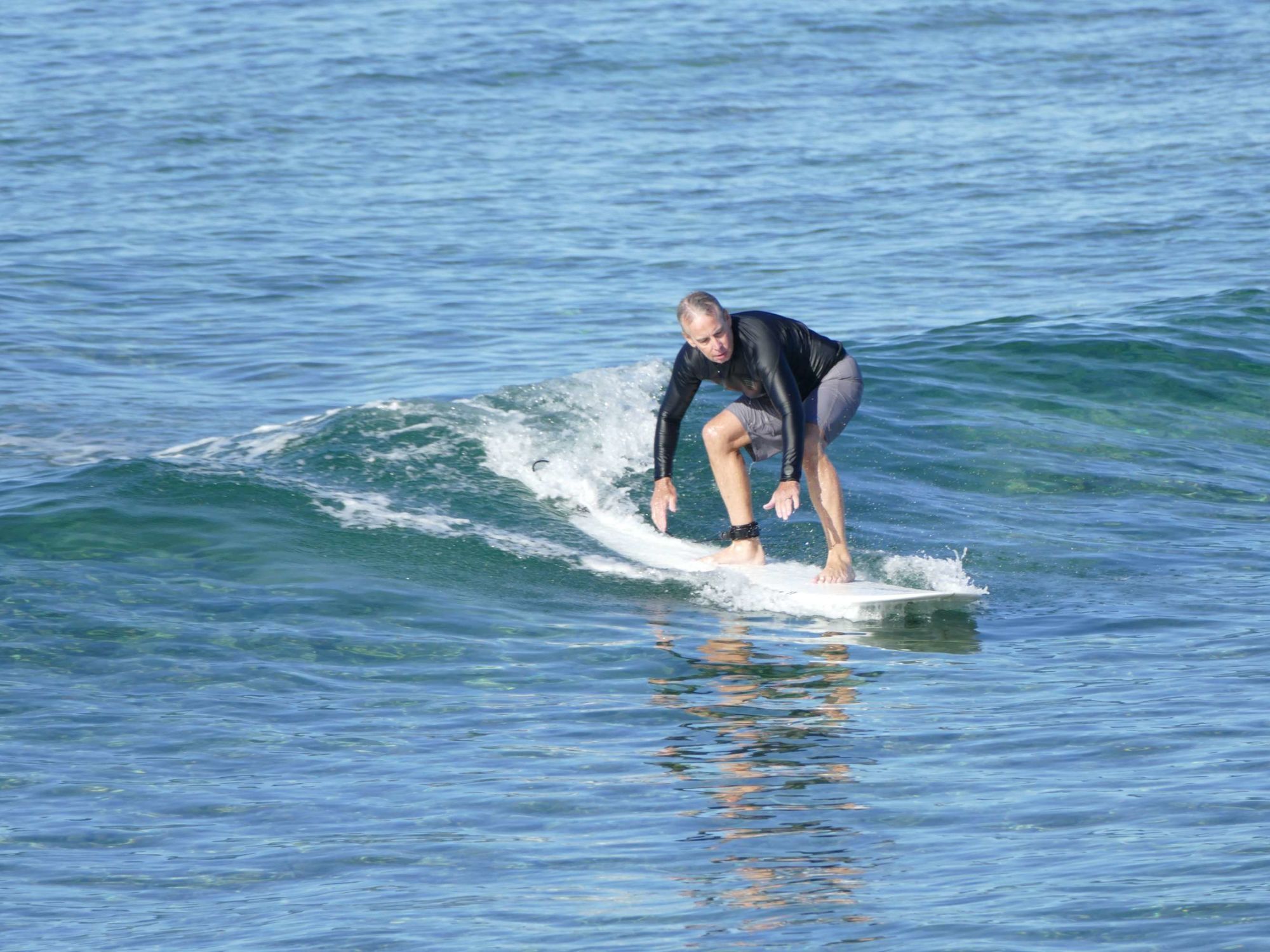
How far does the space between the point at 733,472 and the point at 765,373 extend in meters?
0.87

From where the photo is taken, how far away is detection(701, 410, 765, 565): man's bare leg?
931 centimetres

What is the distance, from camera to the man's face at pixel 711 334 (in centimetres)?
836

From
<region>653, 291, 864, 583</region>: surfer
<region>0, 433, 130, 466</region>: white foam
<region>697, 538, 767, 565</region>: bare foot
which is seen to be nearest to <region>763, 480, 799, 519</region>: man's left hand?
<region>653, 291, 864, 583</region>: surfer

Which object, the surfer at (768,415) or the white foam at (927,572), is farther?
the white foam at (927,572)

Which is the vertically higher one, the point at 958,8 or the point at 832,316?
the point at 958,8

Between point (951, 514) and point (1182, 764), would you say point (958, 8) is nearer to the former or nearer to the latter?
point (951, 514)

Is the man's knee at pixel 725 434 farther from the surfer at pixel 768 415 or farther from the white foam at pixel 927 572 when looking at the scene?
the white foam at pixel 927 572

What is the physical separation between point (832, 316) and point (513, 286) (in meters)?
3.93

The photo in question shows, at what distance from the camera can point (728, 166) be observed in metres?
25.0

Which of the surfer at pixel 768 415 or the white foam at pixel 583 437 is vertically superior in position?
the surfer at pixel 768 415

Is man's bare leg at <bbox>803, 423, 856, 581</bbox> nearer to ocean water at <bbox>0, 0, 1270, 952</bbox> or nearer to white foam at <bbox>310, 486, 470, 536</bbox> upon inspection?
ocean water at <bbox>0, 0, 1270, 952</bbox>

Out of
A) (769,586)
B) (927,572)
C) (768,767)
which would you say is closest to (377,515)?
(769,586)

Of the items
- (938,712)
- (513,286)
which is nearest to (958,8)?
(513,286)

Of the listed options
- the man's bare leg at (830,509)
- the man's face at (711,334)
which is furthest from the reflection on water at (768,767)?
the man's face at (711,334)
